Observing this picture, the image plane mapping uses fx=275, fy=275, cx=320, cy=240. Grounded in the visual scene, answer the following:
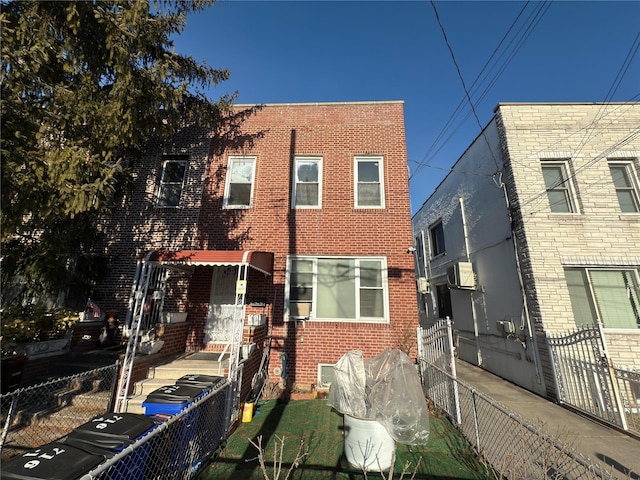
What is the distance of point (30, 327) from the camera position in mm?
5715

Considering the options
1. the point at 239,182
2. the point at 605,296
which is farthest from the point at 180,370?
the point at 605,296

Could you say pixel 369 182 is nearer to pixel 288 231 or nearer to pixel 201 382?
pixel 288 231

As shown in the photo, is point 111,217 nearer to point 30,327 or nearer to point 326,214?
point 30,327

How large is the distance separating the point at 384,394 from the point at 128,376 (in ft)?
15.8

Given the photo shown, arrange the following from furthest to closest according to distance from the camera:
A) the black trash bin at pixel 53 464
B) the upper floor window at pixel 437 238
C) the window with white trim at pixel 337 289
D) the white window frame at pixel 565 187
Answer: the upper floor window at pixel 437 238 → the white window frame at pixel 565 187 → the window with white trim at pixel 337 289 → the black trash bin at pixel 53 464

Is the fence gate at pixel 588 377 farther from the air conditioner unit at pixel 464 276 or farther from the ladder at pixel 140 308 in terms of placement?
the ladder at pixel 140 308

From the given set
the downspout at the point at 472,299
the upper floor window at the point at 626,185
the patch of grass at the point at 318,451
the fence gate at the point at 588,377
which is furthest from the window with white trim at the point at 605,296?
the patch of grass at the point at 318,451

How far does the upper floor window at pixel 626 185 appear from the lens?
8.45m

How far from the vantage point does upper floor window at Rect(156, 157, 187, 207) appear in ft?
29.6

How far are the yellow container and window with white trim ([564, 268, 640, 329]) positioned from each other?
29.3 feet

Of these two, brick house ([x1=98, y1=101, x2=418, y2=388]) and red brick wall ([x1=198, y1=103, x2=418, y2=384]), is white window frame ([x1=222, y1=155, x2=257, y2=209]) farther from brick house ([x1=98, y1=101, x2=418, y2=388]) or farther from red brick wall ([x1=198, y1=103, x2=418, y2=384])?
red brick wall ([x1=198, y1=103, x2=418, y2=384])

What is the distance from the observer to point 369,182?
29.1 feet

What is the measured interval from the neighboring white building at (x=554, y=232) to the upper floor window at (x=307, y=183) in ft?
20.8

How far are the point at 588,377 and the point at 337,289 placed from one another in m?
6.09
